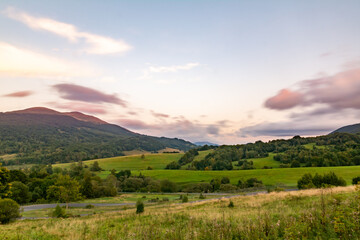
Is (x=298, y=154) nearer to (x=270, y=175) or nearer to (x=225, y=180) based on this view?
(x=270, y=175)

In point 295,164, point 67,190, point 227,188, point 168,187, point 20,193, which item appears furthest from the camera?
point 295,164

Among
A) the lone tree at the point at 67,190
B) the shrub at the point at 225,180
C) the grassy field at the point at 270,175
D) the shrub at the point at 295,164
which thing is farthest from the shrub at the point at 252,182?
the lone tree at the point at 67,190

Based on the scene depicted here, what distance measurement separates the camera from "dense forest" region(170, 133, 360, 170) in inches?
5000

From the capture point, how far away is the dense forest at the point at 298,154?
127m

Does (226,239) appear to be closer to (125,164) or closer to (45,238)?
(45,238)

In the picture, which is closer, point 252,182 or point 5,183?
point 5,183

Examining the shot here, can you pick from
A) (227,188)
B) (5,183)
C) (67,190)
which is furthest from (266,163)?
(5,183)

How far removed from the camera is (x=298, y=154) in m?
145

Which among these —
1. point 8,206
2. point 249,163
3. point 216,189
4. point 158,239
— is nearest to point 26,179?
point 8,206

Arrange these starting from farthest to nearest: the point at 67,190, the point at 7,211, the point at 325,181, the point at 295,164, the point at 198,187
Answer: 1. the point at 295,164
2. the point at 198,187
3. the point at 67,190
4. the point at 325,181
5. the point at 7,211

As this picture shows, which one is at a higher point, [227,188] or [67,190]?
[67,190]

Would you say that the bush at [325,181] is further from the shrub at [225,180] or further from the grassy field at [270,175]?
the shrub at [225,180]

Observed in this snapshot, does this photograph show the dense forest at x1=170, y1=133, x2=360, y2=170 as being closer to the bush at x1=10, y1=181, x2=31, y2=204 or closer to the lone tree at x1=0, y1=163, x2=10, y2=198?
the bush at x1=10, y1=181, x2=31, y2=204

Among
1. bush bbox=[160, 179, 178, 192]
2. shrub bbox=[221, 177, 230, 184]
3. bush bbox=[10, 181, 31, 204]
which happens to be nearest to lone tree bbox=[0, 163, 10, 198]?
bush bbox=[10, 181, 31, 204]
